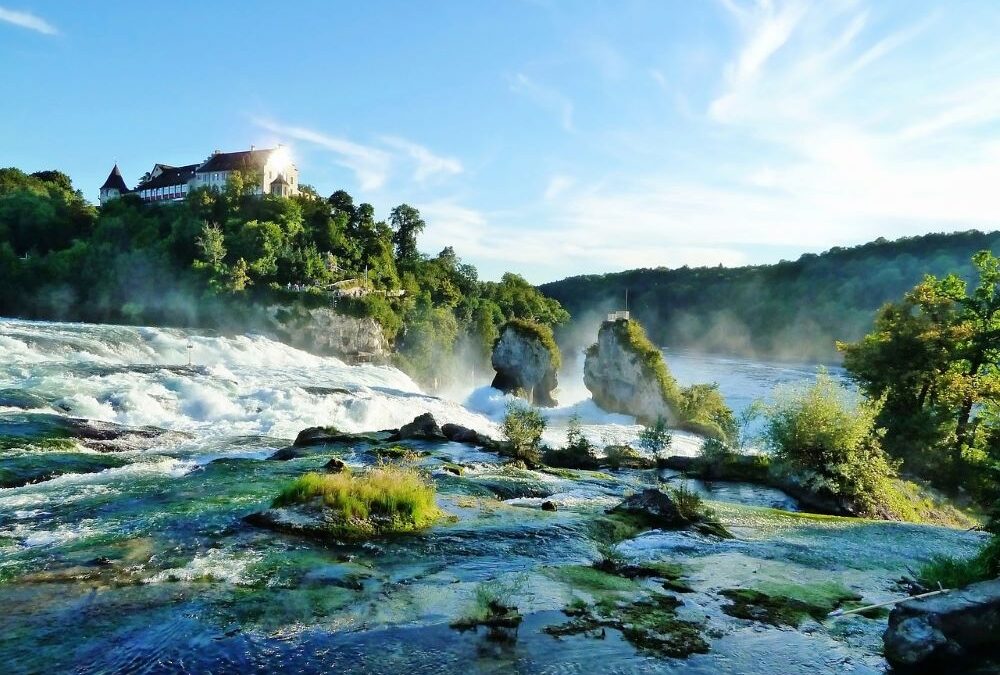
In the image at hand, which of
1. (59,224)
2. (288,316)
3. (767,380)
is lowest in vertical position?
(767,380)

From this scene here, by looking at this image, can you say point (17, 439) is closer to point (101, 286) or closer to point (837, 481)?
point (837, 481)

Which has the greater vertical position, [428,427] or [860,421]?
[860,421]

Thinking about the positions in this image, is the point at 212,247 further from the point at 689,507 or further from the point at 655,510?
the point at 689,507

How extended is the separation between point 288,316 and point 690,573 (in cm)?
6603

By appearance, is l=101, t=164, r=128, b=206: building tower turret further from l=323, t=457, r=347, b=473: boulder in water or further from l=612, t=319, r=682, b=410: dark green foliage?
l=323, t=457, r=347, b=473: boulder in water

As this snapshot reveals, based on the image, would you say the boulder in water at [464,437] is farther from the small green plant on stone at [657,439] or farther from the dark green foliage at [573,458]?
the small green plant on stone at [657,439]

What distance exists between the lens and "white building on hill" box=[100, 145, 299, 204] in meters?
107

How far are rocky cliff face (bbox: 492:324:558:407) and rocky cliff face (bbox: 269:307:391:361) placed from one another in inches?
663

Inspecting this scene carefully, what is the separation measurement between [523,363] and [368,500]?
180 feet

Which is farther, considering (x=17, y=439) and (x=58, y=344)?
(x=58, y=344)

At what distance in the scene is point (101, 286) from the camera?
7612 centimetres

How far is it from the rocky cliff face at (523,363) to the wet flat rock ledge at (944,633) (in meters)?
59.5

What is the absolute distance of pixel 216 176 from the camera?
357ft

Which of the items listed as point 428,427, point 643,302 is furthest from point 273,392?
point 643,302
